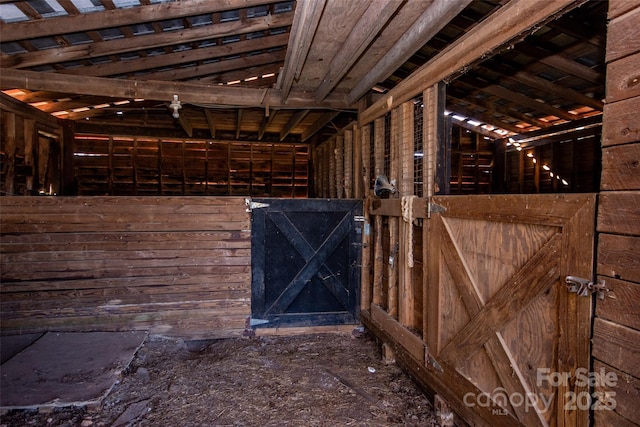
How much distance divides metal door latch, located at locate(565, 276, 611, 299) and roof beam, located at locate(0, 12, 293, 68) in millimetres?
3517

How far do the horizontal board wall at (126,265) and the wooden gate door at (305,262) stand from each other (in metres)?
0.21

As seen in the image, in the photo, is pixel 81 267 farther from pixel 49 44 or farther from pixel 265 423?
pixel 265 423

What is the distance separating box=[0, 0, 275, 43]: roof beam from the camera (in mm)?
3297

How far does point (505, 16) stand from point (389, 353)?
3.29 meters

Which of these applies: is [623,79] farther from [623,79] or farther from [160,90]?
[160,90]

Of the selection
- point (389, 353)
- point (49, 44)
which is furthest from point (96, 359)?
point (49, 44)

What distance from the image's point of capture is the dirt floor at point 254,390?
2.91m

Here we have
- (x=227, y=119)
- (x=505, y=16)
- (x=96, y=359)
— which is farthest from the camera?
(x=227, y=119)

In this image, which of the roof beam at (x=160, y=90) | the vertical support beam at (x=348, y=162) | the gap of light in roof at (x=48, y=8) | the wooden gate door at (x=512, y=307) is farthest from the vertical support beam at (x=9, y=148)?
the wooden gate door at (x=512, y=307)

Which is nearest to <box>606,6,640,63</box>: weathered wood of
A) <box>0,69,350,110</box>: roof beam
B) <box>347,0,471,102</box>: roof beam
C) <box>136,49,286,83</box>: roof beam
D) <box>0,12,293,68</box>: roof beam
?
<box>347,0,471,102</box>: roof beam

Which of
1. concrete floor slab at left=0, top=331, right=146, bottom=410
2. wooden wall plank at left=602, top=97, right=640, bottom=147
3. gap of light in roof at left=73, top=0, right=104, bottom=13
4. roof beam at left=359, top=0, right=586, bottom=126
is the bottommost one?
concrete floor slab at left=0, top=331, right=146, bottom=410

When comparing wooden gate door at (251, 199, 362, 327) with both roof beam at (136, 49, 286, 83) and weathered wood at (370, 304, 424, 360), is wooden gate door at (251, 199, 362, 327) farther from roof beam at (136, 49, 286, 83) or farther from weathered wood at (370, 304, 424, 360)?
roof beam at (136, 49, 286, 83)

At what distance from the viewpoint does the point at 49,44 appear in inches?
156

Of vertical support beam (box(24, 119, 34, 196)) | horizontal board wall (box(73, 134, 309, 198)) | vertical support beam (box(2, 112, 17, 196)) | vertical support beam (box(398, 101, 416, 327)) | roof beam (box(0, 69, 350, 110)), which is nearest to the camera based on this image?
vertical support beam (box(398, 101, 416, 327))
